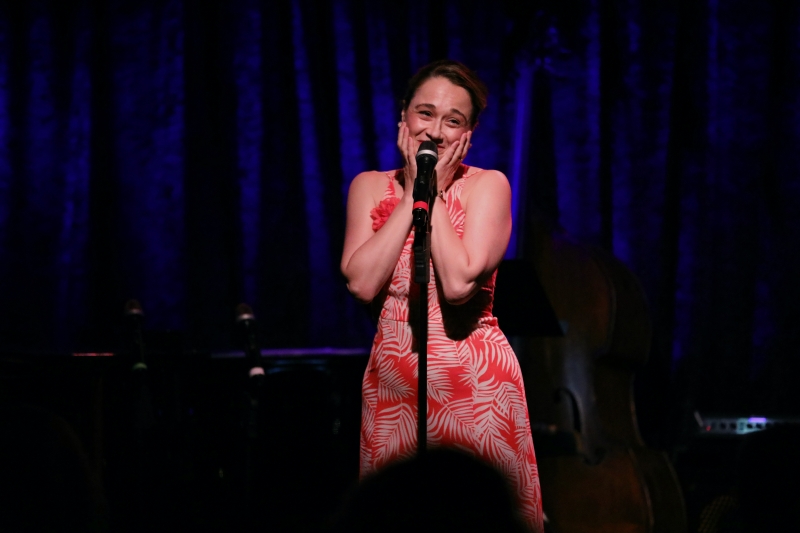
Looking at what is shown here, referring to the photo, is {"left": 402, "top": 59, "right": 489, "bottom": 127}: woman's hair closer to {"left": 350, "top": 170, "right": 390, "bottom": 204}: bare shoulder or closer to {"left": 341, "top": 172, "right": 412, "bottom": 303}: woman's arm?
{"left": 350, "top": 170, "right": 390, "bottom": 204}: bare shoulder

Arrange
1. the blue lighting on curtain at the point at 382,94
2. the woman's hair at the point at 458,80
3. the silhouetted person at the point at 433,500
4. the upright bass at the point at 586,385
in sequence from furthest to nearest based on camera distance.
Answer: the blue lighting on curtain at the point at 382,94, the upright bass at the point at 586,385, the woman's hair at the point at 458,80, the silhouetted person at the point at 433,500

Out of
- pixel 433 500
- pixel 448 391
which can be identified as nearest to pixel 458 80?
pixel 448 391

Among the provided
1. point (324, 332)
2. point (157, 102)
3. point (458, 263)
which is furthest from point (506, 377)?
point (157, 102)

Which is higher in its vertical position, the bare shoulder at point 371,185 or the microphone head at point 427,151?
the microphone head at point 427,151

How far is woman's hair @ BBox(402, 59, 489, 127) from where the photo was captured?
2131 millimetres

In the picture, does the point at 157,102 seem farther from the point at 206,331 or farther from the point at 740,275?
the point at 740,275

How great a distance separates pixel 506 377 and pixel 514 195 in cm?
174

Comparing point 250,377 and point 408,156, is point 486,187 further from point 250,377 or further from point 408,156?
point 250,377

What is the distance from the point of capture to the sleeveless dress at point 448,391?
192cm

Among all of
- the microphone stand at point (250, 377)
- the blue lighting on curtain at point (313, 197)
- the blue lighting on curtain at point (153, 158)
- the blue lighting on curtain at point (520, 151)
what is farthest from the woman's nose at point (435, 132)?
the blue lighting on curtain at point (153, 158)

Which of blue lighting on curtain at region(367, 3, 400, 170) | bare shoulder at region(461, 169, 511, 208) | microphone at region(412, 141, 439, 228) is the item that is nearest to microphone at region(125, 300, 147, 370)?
bare shoulder at region(461, 169, 511, 208)

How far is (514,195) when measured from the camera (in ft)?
11.8

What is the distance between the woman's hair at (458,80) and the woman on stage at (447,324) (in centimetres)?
4

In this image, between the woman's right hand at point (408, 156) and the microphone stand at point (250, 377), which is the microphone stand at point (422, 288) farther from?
the microphone stand at point (250, 377)
